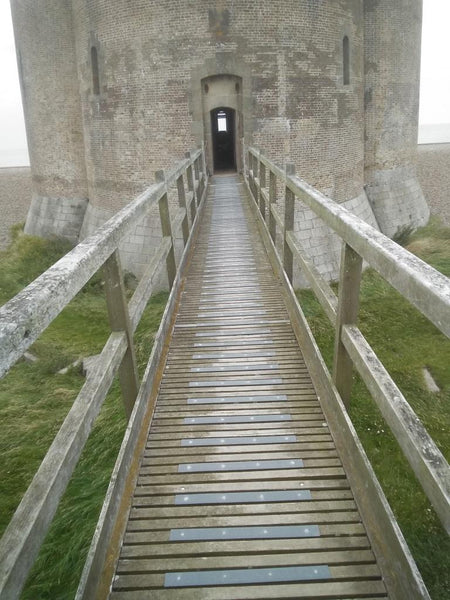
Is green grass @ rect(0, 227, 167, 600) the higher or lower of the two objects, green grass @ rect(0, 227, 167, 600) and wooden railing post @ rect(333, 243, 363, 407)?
the lower

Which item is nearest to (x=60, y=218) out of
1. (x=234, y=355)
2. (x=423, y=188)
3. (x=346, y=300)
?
(x=234, y=355)

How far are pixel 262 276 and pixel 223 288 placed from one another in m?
0.54

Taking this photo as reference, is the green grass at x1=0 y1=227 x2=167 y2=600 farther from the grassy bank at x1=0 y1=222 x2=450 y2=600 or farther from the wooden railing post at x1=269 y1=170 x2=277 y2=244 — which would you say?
the wooden railing post at x1=269 y1=170 x2=277 y2=244

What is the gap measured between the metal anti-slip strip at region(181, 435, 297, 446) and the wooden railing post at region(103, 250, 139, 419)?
1.33 feet

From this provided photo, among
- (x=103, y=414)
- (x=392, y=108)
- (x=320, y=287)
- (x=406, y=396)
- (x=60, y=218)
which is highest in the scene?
(x=392, y=108)

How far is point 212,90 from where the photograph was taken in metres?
11.4

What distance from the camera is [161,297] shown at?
999 centimetres

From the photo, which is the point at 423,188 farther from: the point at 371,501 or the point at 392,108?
the point at 371,501

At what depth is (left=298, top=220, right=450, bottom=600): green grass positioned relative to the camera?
12.4ft

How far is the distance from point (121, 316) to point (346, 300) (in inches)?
44.6

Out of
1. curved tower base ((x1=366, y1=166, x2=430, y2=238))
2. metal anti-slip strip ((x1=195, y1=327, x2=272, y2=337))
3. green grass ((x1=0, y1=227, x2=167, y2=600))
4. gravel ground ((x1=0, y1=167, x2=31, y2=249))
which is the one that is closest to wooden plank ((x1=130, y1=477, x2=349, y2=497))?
green grass ((x1=0, y1=227, x2=167, y2=600))

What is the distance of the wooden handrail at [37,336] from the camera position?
1.28 metres

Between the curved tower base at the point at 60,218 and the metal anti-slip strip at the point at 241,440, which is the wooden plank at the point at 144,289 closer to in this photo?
the metal anti-slip strip at the point at 241,440

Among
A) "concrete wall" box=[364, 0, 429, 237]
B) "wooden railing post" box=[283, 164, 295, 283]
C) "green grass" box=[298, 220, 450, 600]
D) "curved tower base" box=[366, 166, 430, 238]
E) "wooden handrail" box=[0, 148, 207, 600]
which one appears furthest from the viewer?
"curved tower base" box=[366, 166, 430, 238]
